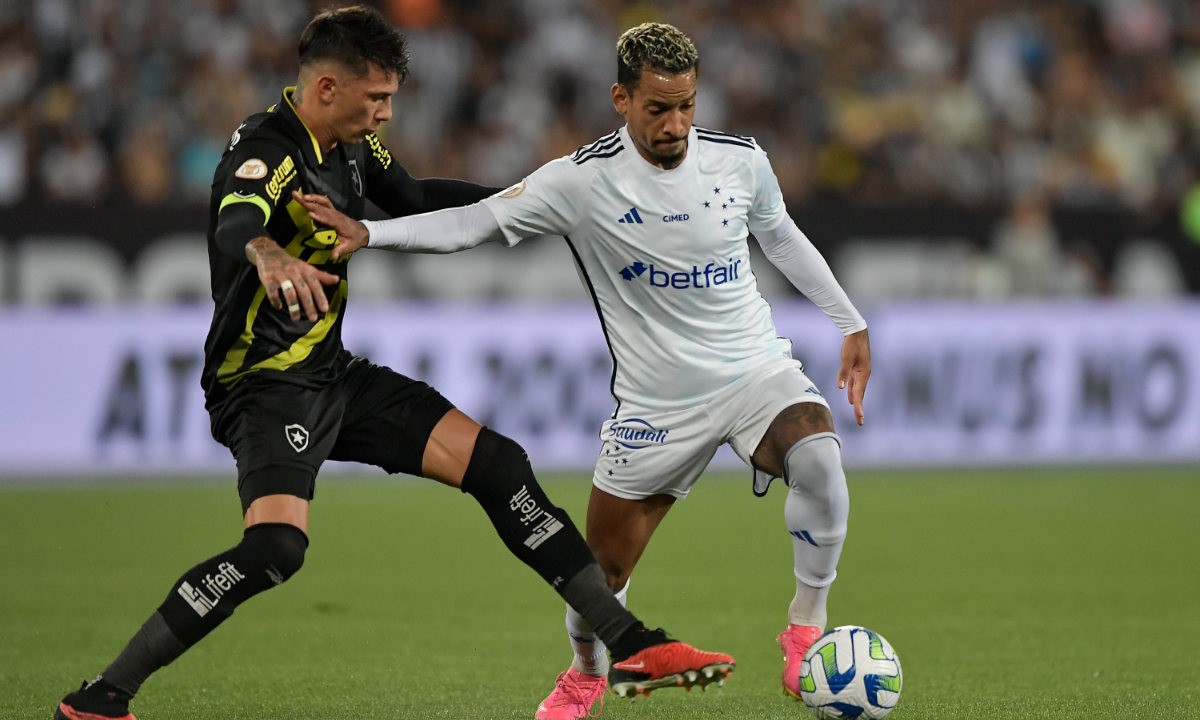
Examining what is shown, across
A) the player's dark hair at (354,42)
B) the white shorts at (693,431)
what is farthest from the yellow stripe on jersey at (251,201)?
the white shorts at (693,431)

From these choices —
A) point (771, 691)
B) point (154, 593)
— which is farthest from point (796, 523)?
point (154, 593)

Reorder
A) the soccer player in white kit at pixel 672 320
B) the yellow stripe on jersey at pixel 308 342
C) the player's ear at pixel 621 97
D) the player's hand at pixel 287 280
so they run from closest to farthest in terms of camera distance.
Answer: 1. the player's hand at pixel 287 280
2. the yellow stripe on jersey at pixel 308 342
3. the soccer player in white kit at pixel 672 320
4. the player's ear at pixel 621 97

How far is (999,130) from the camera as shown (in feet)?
51.4

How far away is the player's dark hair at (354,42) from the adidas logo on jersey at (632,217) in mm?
908

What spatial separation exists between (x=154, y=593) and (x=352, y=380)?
318cm

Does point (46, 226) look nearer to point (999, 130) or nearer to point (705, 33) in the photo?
point (705, 33)

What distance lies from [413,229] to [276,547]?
112cm

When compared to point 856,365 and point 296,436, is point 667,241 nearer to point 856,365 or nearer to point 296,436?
point 856,365

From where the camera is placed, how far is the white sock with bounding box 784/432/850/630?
4977 mm

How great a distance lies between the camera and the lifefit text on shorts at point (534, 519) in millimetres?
4863

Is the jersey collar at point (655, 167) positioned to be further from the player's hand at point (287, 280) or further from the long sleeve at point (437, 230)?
the player's hand at point (287, 280)

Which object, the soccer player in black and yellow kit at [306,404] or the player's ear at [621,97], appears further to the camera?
the player's ear at [621,97]

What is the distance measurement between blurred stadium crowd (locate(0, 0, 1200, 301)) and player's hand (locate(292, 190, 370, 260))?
8.96 m

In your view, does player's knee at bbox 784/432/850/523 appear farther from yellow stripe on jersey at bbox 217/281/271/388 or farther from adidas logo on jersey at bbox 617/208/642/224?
yellow stripe on jersey at bbox 217/281/271/388
